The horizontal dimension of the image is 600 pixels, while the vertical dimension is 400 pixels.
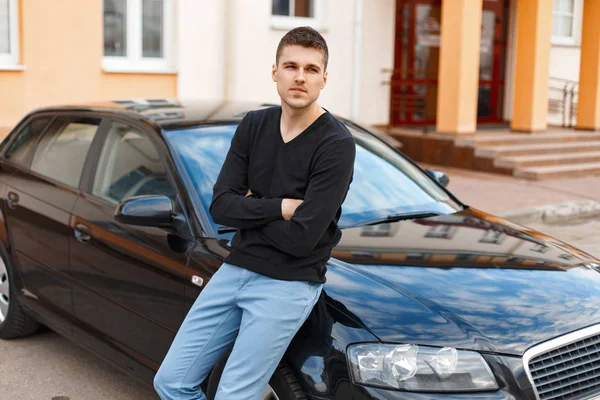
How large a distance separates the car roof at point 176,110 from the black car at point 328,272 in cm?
2

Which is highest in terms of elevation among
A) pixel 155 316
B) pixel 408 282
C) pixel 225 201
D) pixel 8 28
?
pixel 8 28

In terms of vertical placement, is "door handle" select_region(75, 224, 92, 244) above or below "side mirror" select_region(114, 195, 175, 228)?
below

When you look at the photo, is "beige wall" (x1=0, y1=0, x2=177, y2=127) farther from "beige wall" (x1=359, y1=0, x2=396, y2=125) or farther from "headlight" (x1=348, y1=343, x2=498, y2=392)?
"headlight" (x1=348, y1=343, x2=498, y2=392)

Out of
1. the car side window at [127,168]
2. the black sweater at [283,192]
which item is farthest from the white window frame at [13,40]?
the black sweater at [283,192]

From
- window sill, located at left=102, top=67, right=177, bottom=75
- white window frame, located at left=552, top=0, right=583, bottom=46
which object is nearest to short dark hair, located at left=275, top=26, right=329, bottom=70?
window sill, located at left=102, top=67, right=177, bottom=75

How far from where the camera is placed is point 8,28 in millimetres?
10516

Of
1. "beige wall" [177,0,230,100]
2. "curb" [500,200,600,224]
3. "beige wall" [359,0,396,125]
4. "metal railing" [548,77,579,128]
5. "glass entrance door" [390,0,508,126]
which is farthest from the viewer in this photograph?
"metal railing" [548,77,579,128]

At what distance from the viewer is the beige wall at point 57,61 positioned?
10492 mm

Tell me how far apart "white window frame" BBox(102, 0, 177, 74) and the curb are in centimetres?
533

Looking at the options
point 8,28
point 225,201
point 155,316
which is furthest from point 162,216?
point 8,28

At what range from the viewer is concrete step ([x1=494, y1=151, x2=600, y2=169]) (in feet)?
42.2

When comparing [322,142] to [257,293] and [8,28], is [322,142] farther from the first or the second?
[8,28]

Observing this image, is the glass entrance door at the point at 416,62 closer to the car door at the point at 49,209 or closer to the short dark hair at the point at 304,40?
the car door at the point at 49,209

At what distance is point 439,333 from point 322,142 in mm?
803
